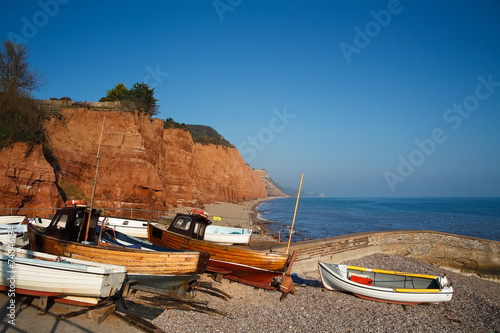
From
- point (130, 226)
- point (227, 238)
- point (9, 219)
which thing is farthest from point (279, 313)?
point (9, 219)

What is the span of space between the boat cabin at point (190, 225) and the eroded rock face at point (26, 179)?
13462mm

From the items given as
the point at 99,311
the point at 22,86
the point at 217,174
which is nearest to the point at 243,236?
the point at 99,311

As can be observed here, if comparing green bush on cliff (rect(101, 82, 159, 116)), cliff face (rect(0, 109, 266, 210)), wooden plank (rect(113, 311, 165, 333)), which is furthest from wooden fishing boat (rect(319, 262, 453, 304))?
green bush on cliff (rect(101, 82, 159, 116))

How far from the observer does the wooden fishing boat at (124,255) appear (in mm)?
10211

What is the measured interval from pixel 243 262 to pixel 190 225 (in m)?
3.06

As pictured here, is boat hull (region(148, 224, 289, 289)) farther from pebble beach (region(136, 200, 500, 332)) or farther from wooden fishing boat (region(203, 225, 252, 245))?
wooden fishing boat (region(203, 225, 252, 245))

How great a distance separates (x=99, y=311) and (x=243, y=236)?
9326 millimetres

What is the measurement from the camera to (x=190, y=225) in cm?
1365

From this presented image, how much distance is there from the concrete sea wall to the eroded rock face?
19084 millimetres

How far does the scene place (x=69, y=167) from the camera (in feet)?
87.3

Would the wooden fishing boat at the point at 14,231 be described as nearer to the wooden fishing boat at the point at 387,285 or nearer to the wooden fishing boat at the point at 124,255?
the wooden fishing boat at the point at 124,255

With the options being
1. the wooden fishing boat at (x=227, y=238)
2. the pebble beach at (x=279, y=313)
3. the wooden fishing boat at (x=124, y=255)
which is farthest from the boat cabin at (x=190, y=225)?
the wooden fishing boat at (x=227, y=238)

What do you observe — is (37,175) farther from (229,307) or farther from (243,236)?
(229,307)

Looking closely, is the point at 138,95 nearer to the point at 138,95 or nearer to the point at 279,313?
the point at 138,95
